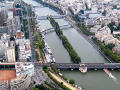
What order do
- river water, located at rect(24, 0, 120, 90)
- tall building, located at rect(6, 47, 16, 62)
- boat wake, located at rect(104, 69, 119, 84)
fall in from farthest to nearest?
1. tall building, located at rect(6, 47, 16, 62)
2. boat wake, located at rect(104, 69, 119, 84)
3. river water, located at rect(24, 0, 120, 90)

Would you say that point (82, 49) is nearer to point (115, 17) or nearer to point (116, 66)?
point (116, 66)

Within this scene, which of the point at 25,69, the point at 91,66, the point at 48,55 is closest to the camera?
the point at 25,69

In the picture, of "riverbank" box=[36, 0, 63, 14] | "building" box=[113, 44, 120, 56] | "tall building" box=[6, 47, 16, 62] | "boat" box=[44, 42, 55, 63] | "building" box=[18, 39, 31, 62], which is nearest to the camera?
"tall building" box=[6, 47, 16, 62]

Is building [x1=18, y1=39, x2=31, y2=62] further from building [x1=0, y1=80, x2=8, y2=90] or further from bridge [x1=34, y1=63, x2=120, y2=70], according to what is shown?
building [x1=0, y1=80, x2=8, y2=90]

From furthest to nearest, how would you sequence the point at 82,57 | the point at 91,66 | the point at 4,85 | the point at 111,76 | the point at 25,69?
the point at 82,57 < the point at 91,66 < the point at 111,76 < the point at 25,69 < the point at 4,85

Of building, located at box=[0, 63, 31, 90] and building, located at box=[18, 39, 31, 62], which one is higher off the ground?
building, located at box=[18, 39, 31, 62]

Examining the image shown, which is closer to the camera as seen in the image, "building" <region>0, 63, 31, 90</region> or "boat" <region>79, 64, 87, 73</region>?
"building" <region>0, 63, 31, 90</region>

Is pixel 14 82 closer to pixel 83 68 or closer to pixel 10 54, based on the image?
pixel 10 54

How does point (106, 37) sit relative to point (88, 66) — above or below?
above

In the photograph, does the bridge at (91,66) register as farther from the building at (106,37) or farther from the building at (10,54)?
the building at (106,37)

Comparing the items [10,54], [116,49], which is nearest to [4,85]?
[10,54]

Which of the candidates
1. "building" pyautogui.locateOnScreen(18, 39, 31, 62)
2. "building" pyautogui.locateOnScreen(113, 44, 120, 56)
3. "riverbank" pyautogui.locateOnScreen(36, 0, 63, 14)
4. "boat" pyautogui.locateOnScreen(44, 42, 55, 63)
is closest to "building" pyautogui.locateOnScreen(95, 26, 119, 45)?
"building" pyautogui.locateOnScreen(113, 44, 120, 56)
